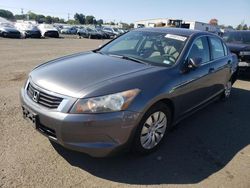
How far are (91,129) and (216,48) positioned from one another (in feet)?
11.6

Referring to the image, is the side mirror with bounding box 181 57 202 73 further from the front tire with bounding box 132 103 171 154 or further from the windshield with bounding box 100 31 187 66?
the front tire with bounding box 132 103 171 154

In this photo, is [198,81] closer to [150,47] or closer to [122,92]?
[150,47]

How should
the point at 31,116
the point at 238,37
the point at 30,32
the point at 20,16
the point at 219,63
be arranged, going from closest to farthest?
the point at 31,116, the point at 219,63, the point at 238,37, the point at 30,32, the point at 20,16

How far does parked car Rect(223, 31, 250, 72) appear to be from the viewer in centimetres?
855

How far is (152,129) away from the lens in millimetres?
3459

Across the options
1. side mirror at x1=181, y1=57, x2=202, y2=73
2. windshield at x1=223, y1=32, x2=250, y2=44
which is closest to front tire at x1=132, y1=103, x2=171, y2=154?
side mirror at x1=181, y1=57, x2=202, y2=73

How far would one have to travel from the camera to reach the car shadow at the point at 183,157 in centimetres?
311

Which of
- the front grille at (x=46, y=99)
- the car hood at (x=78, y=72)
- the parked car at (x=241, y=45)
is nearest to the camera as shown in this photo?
the front grille at (x=46, y=99)

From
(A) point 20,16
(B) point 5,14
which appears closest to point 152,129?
(B) point 5,14

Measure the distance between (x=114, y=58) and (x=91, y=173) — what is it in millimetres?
1793

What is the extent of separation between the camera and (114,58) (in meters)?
4.06

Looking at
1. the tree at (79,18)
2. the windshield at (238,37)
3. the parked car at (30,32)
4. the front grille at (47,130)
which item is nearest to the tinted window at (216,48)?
the front grille at (47,130)

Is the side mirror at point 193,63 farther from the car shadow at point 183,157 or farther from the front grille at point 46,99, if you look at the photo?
the front grille at point 46,99

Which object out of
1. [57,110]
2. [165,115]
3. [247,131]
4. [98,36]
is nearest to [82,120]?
[57,110]
